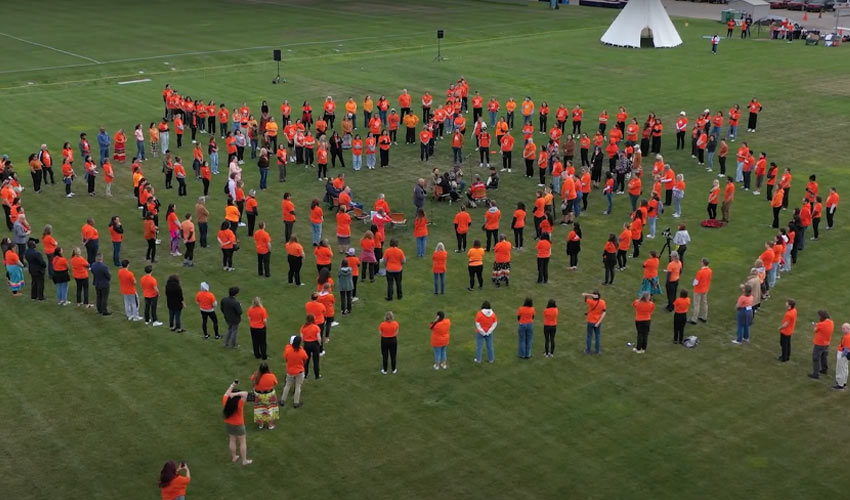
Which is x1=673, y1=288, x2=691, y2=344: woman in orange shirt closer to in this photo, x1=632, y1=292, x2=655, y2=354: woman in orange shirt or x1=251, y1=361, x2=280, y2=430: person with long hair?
x1=632, y1=292, x2=655, y2=354: woman in orange shirt

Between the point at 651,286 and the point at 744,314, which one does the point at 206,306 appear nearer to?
the point at 651,286

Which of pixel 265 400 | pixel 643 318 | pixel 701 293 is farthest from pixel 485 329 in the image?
pixel 701 293

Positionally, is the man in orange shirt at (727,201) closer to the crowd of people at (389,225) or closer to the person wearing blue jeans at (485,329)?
the crowd of people at (389,225)

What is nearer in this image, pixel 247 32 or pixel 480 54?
pixel 480 54

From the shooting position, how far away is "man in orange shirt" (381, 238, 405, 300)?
78.7ft

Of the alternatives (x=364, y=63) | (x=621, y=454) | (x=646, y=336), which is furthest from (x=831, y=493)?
(x=364, y=63)

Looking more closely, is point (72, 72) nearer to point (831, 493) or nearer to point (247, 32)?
point (247, 32)

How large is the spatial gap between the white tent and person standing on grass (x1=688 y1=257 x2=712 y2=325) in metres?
38.8

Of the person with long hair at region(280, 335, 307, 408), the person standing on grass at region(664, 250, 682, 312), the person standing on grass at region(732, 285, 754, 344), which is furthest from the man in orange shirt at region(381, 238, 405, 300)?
the person standing on grass at region(732, 285, 754, 344)

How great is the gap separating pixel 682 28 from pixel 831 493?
183ft

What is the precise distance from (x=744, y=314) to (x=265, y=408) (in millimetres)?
10643

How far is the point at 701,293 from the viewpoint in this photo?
76.1 ft

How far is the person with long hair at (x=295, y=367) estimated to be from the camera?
19062 millimetres

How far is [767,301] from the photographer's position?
2475 cm
